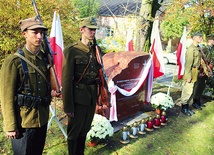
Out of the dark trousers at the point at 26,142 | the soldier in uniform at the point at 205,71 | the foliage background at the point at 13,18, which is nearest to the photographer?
the dark trousers at the point at 26,142

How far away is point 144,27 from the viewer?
7.88 meters

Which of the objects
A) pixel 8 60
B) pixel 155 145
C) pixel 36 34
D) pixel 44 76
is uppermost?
pixel 36 34

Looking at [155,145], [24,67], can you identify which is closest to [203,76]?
[155,145]

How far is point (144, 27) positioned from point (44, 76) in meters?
6.22

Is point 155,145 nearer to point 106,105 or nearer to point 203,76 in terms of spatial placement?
point 106,105

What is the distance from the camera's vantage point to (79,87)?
9.16 ft

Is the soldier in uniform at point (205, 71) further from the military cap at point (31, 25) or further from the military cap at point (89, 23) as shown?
the military cap at point (31, 25)

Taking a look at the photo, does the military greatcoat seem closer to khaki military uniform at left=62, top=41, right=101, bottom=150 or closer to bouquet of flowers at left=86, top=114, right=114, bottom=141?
khaki military uniform at left=62, top=41, right=101, bottom=150

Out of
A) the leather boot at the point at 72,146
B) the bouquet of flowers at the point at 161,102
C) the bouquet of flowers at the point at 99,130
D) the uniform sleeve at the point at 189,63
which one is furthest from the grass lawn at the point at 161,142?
the uniform sleeve at the point at 189,63

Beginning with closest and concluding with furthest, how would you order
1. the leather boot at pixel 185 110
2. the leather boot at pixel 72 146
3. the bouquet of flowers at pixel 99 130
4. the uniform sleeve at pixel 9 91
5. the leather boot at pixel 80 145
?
the uniform sleeve at pixel 9 91, the leather boot at pixel 72 146, the leather boot at pixel 80 145, the bouquet of flowers at pixel 99 130, the leather boot at pixel 185 110

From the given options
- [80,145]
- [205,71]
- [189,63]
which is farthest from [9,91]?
[205,71]

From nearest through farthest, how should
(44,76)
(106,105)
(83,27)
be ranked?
(44,76), (83,27), (106,105)

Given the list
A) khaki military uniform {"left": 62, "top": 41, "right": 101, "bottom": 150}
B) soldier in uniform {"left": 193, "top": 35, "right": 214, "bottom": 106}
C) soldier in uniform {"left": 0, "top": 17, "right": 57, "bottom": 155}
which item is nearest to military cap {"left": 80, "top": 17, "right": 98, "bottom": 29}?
khaki military uniform {"left": 62, "top": 41, "right": 101, "bottom": 150}

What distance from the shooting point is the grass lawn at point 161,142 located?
3693 millimetres
